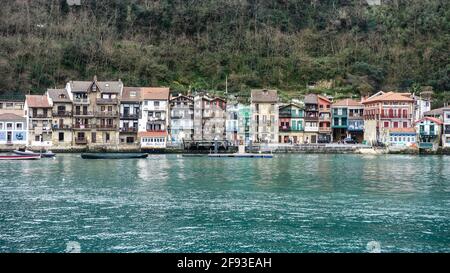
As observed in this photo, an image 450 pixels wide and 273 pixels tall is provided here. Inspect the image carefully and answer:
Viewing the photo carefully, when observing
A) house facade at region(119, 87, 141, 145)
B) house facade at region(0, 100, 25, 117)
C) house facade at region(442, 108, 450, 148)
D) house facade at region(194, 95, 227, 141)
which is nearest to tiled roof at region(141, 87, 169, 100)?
house facade at region(119, 87, 141, 145)

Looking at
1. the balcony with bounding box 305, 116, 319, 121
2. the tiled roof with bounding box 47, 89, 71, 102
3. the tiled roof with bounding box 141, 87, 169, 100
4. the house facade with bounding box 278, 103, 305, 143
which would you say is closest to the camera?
the tiled roof with bounding box 47, 89, 71, 102

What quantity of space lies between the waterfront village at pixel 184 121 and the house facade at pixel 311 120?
17 centimetres

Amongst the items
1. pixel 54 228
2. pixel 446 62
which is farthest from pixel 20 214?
pixel 446 62

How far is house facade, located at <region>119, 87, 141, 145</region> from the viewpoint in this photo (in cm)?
8750

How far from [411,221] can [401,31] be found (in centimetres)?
11199

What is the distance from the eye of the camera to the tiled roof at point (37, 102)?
278 feet

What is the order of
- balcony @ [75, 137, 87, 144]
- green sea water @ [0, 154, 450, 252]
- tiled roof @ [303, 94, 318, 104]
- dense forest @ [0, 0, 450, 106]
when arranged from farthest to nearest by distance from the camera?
dense forest @ [0, 0, 450, 106], tiled roof @ [303, 94, 318, 104], balcony @ [75, 137, 87, 144], green sea water @ [0, 154, 450, 252]

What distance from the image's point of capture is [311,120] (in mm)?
92938

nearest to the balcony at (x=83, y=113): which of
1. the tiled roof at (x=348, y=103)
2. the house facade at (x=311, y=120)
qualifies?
the house facade at (x=311, y=120)

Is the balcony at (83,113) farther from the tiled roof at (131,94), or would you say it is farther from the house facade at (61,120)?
the tiled roof at (131,94)

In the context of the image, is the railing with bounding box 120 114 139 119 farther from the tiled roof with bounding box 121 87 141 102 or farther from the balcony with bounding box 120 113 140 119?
the tiled roof with bounding box 121 87 141 102

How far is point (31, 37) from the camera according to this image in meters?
112

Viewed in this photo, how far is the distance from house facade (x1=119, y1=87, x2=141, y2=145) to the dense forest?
14.0 meters
